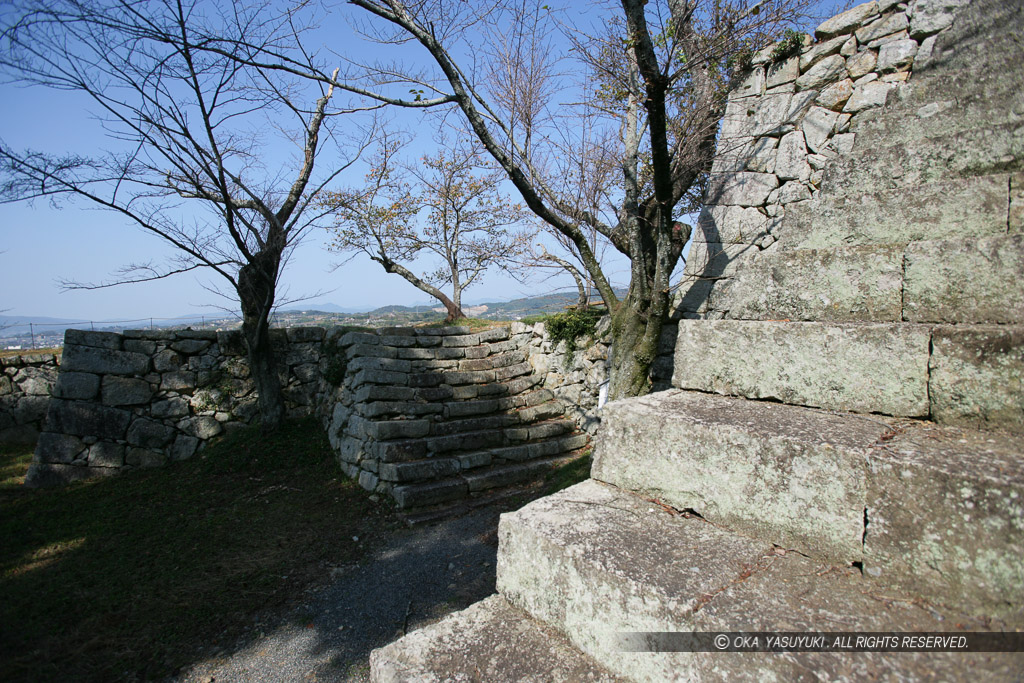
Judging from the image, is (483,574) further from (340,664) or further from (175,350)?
(175,350)

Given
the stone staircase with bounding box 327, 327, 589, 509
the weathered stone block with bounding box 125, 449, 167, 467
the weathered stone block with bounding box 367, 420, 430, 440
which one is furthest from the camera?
the weathered stone block with bounding box 125, 449, 167, 467

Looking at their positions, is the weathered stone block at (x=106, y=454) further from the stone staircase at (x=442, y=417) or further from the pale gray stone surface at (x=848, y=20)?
the pale gray stone surface at (x=848, y=20)

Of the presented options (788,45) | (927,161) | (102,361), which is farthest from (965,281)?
(102,361)

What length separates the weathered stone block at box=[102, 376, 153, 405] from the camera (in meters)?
7.39

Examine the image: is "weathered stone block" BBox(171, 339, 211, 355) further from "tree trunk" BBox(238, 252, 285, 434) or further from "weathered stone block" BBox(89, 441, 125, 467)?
"weathered stone block" BBox(89, 441, 125, 467)

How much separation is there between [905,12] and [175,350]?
10362mm

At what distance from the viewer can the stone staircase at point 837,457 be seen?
1.05 meters

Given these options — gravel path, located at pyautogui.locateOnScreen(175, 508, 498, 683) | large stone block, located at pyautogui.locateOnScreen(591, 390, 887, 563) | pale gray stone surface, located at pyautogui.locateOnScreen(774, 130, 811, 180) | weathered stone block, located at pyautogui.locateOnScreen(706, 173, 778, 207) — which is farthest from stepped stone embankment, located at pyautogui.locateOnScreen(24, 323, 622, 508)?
large stone block, located at pyautogui.locateOnScreen(591, 390, 887, 563)

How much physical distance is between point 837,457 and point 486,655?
1040 millimetres

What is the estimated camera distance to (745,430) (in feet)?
4.59

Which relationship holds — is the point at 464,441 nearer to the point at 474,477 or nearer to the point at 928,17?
the point at 474,477

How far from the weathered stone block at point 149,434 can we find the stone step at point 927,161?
886 centimetres

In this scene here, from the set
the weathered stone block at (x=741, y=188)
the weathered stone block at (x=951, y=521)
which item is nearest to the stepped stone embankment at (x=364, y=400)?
the weathered stone block at (x=741, y=188)

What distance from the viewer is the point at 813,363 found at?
5.23 feet
